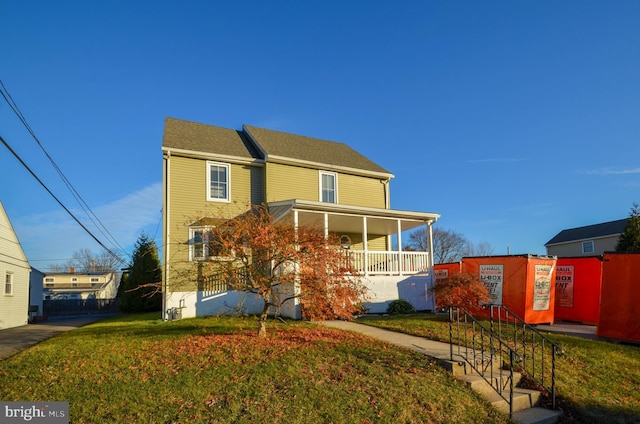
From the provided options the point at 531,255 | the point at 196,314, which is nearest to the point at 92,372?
the point at 196,314

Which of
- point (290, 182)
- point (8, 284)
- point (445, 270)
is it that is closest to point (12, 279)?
point (8, 284)

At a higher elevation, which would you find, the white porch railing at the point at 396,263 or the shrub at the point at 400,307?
the white porch railing at the point at 396,263

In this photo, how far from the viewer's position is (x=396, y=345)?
8445mm

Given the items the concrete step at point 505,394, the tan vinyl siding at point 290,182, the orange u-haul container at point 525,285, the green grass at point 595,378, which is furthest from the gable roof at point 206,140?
the concrete step at point 505,394

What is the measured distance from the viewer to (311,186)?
1827 centimetres

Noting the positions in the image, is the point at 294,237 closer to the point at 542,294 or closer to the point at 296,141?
the point at 542,294

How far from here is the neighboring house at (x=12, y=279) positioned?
61.2 ft

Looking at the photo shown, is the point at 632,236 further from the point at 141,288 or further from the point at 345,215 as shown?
the point at 141,288

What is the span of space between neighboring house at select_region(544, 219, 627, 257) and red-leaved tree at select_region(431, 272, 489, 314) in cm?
2591

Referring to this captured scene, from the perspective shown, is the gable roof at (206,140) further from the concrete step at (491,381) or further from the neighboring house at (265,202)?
the concrete step at (491,381)

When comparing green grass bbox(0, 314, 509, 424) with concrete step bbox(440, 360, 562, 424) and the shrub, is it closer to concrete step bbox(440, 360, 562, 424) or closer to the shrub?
concrete step bbox(440, 360, 562, 424)

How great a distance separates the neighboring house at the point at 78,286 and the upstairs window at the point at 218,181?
4235 centimetres

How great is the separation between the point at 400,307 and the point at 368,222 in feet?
12.9

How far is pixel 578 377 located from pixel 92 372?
8.78 metres
